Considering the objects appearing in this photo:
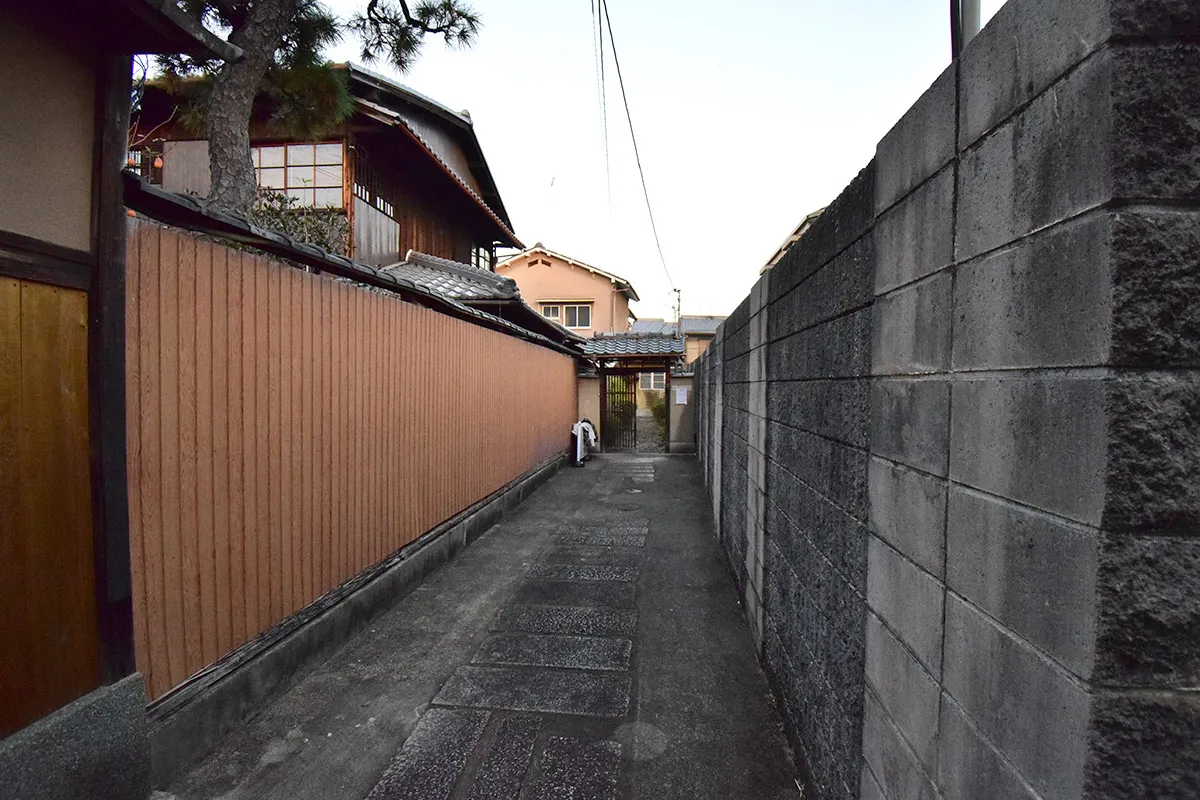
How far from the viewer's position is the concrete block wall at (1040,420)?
2.92 ft

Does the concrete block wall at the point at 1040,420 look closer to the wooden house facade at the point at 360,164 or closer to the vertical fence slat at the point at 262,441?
the vertical fence slat at the point at 262,441

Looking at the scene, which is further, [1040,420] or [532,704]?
[532,704]

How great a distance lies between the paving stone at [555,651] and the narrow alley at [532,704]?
0.05ft

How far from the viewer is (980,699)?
1.19 meters

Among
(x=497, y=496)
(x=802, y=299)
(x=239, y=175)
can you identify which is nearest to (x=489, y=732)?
(x=802, y=299)

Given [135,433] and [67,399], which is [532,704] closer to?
[135,433]

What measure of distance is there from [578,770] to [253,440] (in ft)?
8.24

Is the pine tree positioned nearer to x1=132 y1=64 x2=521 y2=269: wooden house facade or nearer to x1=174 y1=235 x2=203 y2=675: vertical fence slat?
x1=132 y1=64 x2=521 y2=269: wooden house facade

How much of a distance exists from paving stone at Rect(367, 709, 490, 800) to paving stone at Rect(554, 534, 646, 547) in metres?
3.48

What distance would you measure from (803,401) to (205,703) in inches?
131

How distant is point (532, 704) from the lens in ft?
10.6

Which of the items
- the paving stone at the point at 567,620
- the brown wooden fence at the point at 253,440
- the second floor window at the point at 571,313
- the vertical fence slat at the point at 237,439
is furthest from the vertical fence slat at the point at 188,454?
the second floor window at the point at 571,313

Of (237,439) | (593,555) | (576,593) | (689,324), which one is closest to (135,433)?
(237,439)

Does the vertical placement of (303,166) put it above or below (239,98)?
above
